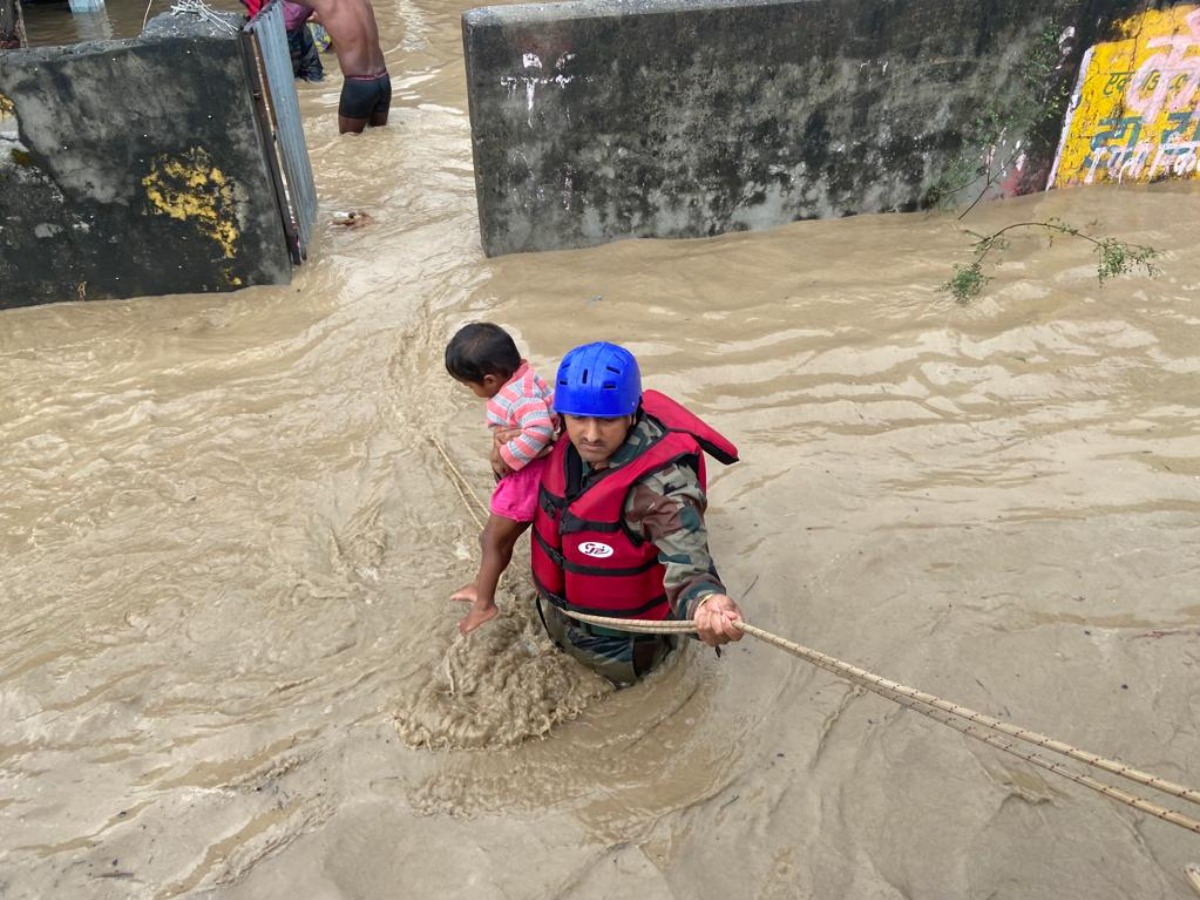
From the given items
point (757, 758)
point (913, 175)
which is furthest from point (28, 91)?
point (913, 175)

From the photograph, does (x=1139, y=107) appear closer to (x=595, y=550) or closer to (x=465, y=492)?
(x=465, y=492)

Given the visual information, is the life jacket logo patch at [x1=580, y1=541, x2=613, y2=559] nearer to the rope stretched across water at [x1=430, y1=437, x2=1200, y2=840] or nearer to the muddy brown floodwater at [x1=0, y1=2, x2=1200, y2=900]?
the rope stretched across water at [x1=430, y1=437, x2=1200, y2=840]

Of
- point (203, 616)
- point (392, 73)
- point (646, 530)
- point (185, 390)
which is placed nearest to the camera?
point (646, 530)

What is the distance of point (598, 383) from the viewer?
6.84ft

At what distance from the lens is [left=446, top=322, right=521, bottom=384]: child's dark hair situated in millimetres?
2482

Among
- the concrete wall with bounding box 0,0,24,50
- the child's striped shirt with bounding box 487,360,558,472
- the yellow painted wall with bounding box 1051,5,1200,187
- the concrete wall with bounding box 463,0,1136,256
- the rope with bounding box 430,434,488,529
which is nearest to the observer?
the child's striped shirt with bounding box 487,360,558,472

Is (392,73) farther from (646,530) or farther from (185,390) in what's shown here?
(646,530)

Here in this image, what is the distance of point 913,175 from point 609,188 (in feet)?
6.31

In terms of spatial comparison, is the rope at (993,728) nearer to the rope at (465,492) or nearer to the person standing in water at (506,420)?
the person standing in water at (506,420)

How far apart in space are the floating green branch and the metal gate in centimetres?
368

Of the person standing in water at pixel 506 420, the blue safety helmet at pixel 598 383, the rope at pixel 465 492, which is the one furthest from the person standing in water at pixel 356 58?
the blue safety helmet at pixel 598 383

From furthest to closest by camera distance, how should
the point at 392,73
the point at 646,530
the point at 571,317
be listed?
the point at 392,73, the point at 571,317, the point at 646,530

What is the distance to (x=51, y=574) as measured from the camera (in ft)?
10.3

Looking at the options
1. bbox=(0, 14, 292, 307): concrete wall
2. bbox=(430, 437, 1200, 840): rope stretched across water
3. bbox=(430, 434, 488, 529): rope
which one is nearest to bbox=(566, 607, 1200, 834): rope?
bbox=(430, 437, 1200, 840): rope stretched across water
